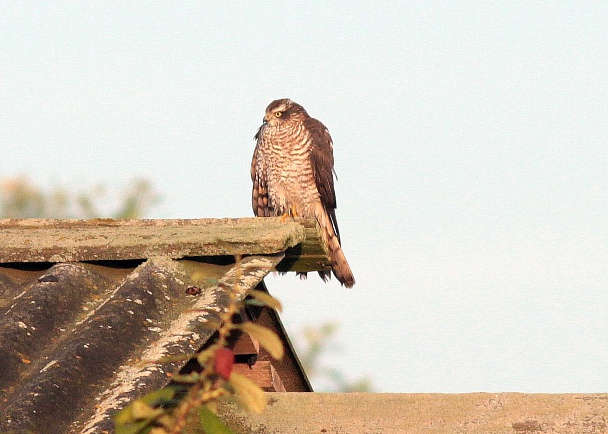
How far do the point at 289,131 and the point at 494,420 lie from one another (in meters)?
5.52

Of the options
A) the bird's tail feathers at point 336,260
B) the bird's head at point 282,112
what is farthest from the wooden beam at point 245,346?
the bird's head at point 282,112

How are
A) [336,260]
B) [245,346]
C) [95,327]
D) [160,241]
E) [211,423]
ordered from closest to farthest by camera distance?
[211,423]
[95,327]
[160,241]
[245,346]
[336,260]

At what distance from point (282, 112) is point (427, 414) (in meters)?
5.68

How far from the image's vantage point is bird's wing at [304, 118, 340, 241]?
780cm

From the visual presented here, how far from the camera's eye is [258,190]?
26.8 feet

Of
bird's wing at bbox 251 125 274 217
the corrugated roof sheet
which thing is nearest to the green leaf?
the corrugated roof sheet

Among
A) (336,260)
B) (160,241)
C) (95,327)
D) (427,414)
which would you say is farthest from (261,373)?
(336,260)

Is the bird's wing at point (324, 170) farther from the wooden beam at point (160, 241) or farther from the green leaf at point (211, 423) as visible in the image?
the green leaf at point (211, 423)

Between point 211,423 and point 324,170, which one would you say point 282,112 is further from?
point 211,423

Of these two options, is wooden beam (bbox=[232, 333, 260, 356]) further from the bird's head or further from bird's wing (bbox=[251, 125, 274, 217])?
the bird's head

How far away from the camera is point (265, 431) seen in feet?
8.71

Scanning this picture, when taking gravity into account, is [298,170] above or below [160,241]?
above

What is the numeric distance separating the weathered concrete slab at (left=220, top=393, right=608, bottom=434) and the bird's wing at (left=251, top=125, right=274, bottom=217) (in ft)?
17.5

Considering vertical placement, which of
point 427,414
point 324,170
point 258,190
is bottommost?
point 427,414
